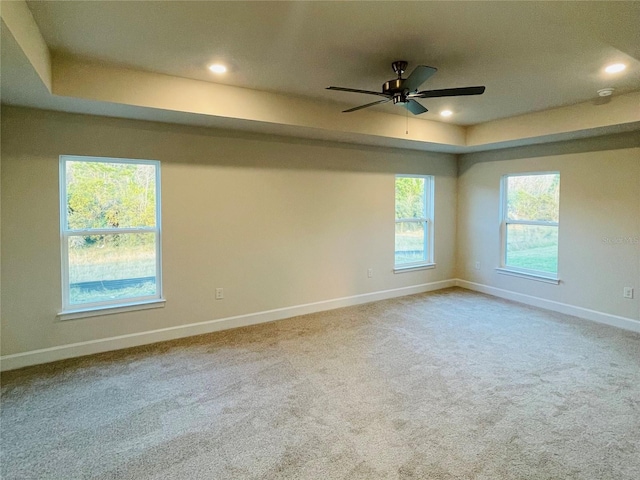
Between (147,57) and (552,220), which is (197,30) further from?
(552,220)

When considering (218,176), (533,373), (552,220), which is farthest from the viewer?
(552,220)

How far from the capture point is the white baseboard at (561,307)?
4.27m

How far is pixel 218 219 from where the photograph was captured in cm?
416

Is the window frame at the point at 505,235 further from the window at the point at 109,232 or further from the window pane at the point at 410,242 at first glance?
the window at the point at 109,232

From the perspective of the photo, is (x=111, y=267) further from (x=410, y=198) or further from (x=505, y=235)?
(x=505, y=235)

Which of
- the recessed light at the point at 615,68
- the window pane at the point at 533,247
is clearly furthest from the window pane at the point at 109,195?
the window pane at the point at 533,247

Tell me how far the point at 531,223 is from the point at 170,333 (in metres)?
5.06

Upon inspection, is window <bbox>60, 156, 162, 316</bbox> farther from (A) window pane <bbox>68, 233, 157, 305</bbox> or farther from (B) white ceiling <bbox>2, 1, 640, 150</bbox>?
(B) white ceiling <bbox>2, 1, 640, 150</bbox>

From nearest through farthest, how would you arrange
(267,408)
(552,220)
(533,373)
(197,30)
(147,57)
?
(197,30), (267,408), (147,57), (533,373), (552,220)

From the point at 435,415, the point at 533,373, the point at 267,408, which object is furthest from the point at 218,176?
the point at 533,373

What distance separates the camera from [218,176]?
Answer: 13.6 ft

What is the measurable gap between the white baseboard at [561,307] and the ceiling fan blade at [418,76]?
12.6ft

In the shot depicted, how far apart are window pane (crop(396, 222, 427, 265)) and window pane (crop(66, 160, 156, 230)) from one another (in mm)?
3621

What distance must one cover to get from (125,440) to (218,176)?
2.72 metres
